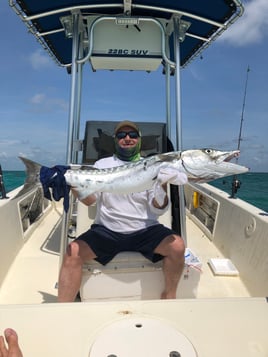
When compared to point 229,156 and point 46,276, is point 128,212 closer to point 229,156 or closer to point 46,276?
point 229,156

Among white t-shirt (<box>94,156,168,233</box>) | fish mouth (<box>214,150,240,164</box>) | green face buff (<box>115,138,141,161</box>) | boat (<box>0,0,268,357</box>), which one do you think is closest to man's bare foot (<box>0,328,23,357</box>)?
boat (<box>0,0,268,357</box>)

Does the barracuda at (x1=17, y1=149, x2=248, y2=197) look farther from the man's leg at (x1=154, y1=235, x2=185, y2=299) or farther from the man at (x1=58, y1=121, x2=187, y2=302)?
the man's leg at (x1=154, y1=235, x2=185, y2=299)

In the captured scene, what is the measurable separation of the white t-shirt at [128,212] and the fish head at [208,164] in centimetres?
53

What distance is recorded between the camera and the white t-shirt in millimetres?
2518

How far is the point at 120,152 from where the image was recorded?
8.97 feet

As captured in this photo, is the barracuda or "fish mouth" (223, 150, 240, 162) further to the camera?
the barracuda

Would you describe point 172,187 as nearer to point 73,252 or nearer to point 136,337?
point 73,252

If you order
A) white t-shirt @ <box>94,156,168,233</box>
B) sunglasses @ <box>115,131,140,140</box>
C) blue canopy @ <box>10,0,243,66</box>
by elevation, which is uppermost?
blue canopy @ <box>10,0,243,66</box>

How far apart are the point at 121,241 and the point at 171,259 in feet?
1.41

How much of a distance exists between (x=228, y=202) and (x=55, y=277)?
2.26m

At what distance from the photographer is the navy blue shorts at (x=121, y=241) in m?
2.39

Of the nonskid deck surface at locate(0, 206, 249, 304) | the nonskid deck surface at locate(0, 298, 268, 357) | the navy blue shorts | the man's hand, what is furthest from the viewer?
the nonskid deck surface at locate(0, 206, 249, 304)

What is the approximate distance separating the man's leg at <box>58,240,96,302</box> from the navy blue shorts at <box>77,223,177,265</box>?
0.27 feet

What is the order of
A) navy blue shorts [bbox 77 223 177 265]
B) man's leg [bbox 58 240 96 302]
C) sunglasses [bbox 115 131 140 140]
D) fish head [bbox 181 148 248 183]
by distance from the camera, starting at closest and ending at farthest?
fish head [bbox 181 148 248 183] < man's leg [bbox 58 240 96 302] < navy blue shorts [bbox 77 223 177 265] < sunglasses [bbox 115 131 140 140]
